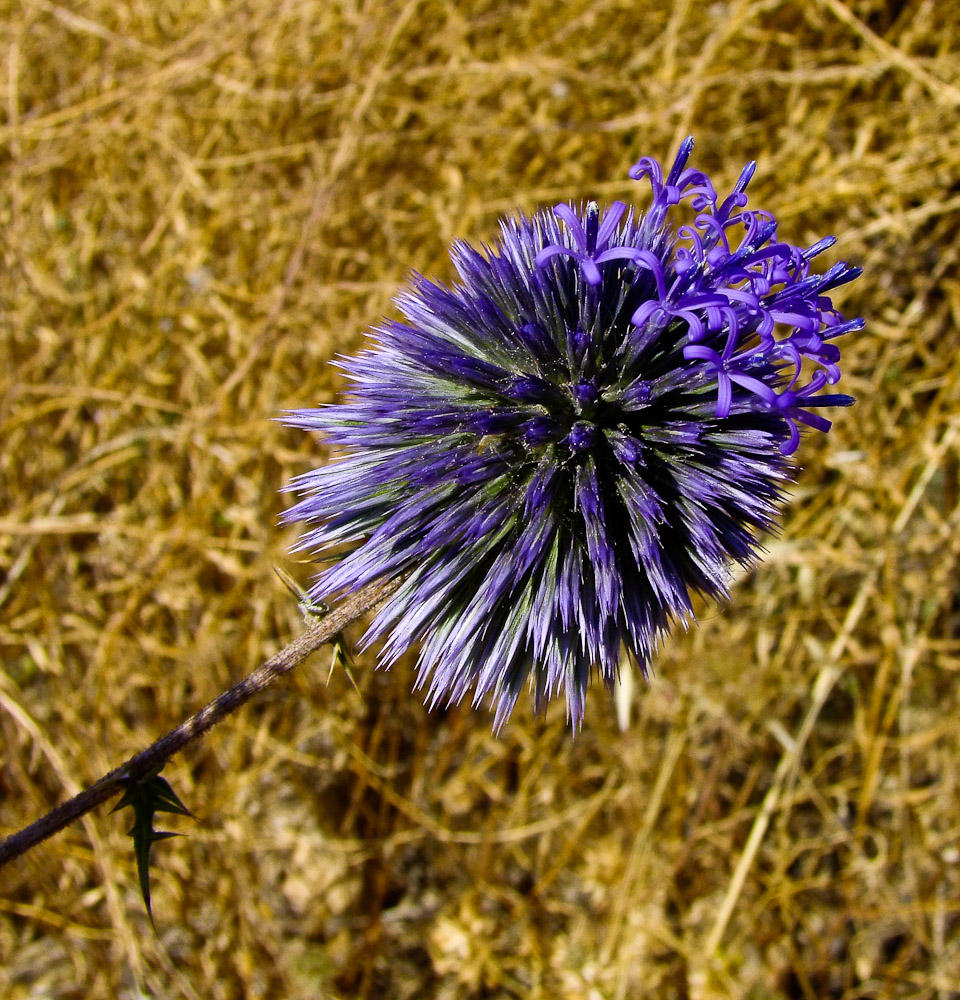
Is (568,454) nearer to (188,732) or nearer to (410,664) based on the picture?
(188,732)

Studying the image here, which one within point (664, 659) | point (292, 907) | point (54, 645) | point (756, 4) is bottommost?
point (292, 907)

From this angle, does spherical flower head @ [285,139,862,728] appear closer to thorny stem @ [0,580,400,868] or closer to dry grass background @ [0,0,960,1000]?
thorny stem @ [0,580,400,868]

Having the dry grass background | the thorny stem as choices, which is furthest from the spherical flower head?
the dry grass background

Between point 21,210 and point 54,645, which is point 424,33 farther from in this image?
point 54,645

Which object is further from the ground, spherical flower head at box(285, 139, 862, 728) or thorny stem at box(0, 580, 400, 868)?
spherical flower head at box(285, 139, 862, 728)

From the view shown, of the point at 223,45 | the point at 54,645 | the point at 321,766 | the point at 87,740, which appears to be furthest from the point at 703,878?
the point at 223,45

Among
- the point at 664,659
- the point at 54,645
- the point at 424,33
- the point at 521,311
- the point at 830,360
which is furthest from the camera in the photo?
the point at 424,33
